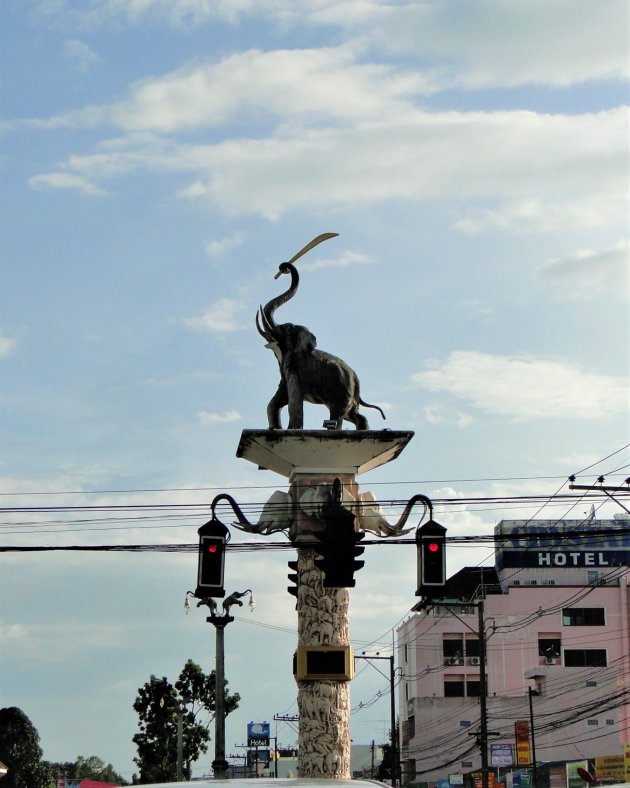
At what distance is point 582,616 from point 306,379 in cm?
5513

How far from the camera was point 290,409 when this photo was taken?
915 inches

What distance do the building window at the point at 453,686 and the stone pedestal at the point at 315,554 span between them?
52943 mm

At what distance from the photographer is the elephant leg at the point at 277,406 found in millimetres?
23589

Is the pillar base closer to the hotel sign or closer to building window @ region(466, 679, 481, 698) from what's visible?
building window @ region(466, 679, 481, 698)

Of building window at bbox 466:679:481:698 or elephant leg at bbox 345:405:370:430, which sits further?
building window at bbox 466:679:481:698

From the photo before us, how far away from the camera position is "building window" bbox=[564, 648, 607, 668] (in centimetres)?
7312

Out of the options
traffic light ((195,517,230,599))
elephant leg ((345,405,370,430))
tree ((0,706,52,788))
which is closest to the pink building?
tree ((0,706,52,788))

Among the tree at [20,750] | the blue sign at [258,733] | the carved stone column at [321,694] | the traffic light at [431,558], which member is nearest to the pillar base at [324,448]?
the carved stone column at [321,694]

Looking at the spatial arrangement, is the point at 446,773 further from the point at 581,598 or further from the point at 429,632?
the point at 581,598

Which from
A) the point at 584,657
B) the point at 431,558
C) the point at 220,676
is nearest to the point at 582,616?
the point at 584,657

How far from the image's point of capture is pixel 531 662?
74938 millimetres

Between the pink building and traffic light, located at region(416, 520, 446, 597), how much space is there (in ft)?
167

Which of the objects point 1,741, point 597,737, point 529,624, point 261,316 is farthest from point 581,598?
point 261,316

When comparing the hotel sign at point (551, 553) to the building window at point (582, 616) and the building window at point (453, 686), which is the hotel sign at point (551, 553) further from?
the building window at point (453, 686)
